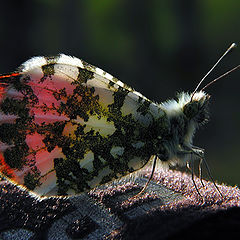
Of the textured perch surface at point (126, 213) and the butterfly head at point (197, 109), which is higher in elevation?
the butterfly head at point (197, 109)

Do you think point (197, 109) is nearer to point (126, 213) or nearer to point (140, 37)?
point (126, 213)

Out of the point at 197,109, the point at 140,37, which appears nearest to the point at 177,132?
the point at 197,109

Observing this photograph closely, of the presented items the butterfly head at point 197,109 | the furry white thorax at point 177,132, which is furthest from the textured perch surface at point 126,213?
the butterfly head at point 197,109

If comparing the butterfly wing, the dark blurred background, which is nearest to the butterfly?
the butterfly wing

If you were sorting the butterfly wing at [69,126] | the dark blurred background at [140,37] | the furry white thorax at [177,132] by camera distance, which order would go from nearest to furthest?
the butterfly wing at [69,126], the furry white thorax at [177,132], the dark blurred background at [140,37]

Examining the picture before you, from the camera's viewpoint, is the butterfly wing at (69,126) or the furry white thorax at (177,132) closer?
the butterfly wing at (69,126)

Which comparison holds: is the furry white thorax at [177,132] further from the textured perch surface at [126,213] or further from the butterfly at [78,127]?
the textured perch surface at [126,213]


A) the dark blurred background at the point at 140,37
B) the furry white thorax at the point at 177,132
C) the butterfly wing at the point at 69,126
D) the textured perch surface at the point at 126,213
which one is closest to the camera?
the textured perch surface at the point at 126,213
